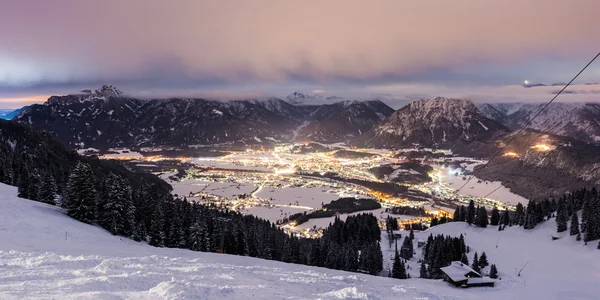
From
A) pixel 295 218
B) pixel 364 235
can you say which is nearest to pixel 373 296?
pixel 364 235

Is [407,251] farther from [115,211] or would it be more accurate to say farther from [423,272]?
[115,211]

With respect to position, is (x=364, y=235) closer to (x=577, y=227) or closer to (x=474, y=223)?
(x=474, y=223)

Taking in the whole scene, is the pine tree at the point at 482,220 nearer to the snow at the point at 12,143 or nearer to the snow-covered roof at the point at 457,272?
the snow-covered roof at the point at 457,272

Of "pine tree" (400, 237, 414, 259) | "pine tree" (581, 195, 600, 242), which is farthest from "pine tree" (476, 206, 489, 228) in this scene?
"pine tree" (581, 195, 600, 242)

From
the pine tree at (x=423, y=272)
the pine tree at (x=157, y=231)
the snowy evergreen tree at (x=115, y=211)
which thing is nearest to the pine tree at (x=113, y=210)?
the snowy evergreen tree at (x=115, y=211)

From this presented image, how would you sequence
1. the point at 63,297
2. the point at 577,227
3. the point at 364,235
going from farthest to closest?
the point at 364,235
the point at 577,227
the point at 63,297

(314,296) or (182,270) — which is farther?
(182,270)

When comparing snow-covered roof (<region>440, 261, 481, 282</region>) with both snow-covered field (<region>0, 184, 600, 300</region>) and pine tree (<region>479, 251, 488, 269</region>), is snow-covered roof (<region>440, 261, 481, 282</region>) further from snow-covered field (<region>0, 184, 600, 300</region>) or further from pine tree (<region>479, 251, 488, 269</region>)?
pine tree (<region>479, 251, 488, 269</region>)

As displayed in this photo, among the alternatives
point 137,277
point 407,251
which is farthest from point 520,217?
point 137,277
